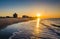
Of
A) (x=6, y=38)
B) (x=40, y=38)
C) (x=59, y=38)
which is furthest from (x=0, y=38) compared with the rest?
(x=59, y=38)

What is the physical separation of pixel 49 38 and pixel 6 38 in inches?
79.2

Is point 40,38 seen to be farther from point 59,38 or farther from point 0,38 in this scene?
point 0,38

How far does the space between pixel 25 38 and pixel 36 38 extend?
20.5 inches

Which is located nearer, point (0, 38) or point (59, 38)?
point (0, 38)

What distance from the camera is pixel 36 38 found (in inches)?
287

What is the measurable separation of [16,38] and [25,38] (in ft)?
1.37

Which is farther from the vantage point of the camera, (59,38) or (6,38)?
(59,38)

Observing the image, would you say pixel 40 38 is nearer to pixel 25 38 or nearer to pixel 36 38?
pixel 36 38

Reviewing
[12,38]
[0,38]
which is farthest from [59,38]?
[0,38]

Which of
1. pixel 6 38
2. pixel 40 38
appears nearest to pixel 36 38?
pixel 40 38

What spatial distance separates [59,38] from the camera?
24.5ft

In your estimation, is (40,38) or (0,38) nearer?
(0,38)

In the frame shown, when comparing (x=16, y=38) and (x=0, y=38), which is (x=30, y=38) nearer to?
(x=16, y=38)

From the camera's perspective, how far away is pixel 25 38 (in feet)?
23.7
